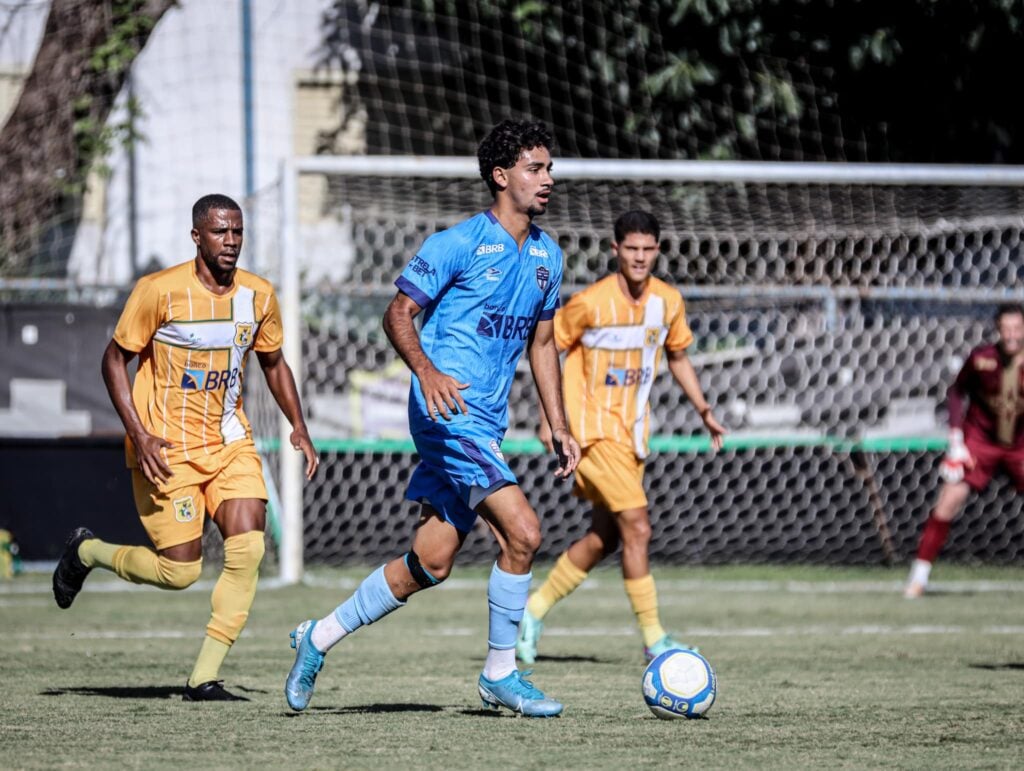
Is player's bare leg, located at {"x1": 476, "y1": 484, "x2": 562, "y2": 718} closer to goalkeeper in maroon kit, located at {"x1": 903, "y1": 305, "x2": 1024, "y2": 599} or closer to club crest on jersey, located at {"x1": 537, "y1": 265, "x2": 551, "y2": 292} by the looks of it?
club crest on jersey, located at {"x1": 537, "y1": 265, "x2": 551, "y2": 292}

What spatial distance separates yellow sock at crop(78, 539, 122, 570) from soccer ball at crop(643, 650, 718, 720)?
7.92 ft

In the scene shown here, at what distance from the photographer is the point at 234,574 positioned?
20.4 feet

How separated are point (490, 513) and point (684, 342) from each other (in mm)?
3058

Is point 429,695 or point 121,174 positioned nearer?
point 429,695

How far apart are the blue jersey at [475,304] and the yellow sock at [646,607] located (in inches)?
91.3

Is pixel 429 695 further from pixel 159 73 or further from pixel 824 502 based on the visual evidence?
pixel 159 73

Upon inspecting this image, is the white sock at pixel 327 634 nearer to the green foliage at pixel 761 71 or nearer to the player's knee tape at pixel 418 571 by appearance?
the player's knee tape at pixel 418 571

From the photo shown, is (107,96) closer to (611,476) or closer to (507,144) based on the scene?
(611,476)

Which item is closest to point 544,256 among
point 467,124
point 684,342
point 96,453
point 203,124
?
point 684,342

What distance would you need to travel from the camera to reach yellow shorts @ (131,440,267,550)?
20.4 ft

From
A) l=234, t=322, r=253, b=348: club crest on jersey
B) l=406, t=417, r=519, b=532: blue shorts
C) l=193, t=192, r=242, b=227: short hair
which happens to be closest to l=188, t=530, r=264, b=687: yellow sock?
l=234, t=322, r=253, b=348: club crest on jersey

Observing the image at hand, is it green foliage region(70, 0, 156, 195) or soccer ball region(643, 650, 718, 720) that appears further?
green foliage region(70, 0, 156, 195)

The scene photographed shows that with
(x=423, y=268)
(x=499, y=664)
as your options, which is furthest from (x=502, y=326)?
(x=499, y=664)

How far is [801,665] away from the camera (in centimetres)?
738
